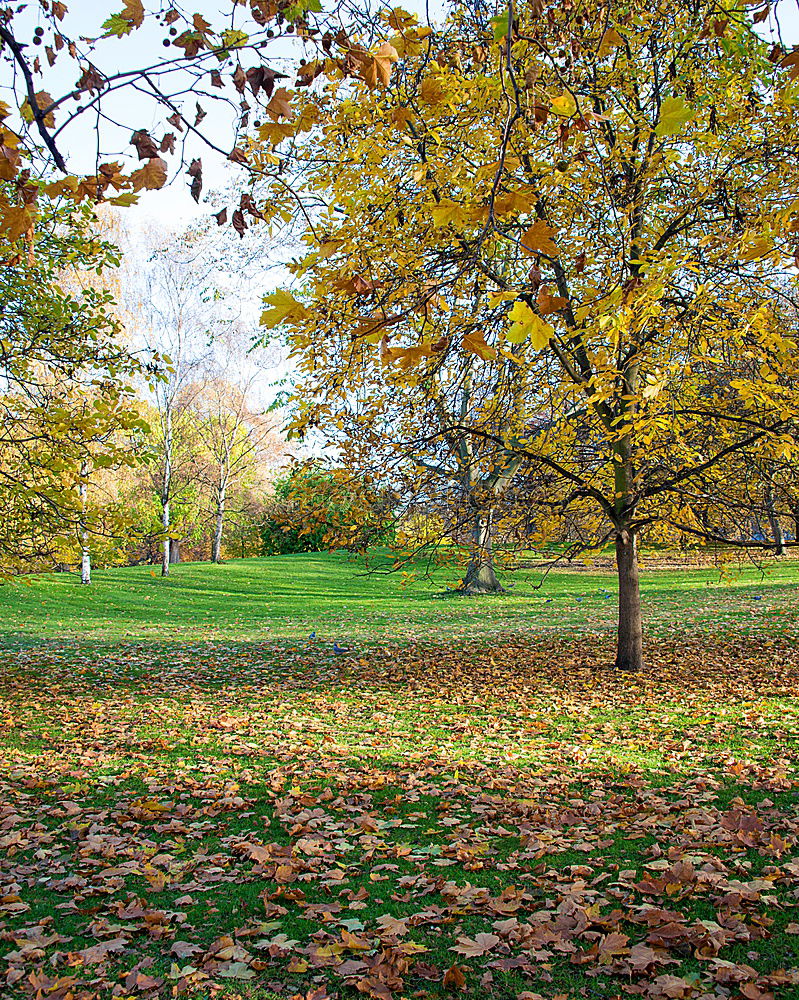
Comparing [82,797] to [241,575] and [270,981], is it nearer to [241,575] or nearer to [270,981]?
[270,981]

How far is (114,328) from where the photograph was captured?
8.71m

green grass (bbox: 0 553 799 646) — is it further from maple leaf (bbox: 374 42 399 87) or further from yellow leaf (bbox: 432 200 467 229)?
yellow leaf (bbox: 432 200 467 229)

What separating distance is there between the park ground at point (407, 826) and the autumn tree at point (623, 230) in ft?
8.46

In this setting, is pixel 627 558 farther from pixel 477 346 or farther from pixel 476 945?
pixel 477 346

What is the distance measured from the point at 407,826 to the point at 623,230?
589 centimetres

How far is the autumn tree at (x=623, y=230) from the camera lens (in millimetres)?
5453

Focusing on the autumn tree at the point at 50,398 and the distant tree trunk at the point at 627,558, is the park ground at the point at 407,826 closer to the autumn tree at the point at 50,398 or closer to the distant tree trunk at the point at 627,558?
the distant tree trunk at the point at 627,558

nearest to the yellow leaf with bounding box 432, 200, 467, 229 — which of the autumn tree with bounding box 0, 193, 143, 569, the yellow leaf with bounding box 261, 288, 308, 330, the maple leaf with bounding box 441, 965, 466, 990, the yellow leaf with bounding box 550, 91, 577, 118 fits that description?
the yellow leaf with bounding box 261, 288, 308, 330

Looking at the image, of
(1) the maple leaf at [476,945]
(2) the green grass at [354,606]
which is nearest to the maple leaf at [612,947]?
(1) the maple leaf at [476,945]

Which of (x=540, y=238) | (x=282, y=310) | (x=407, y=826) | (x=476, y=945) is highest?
(x=540, y=238)

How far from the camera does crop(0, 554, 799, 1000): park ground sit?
2.84m

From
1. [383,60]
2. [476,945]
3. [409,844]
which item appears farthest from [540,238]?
[409,844]

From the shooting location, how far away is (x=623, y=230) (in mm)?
7270

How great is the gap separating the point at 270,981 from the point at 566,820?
2221 millimetres
